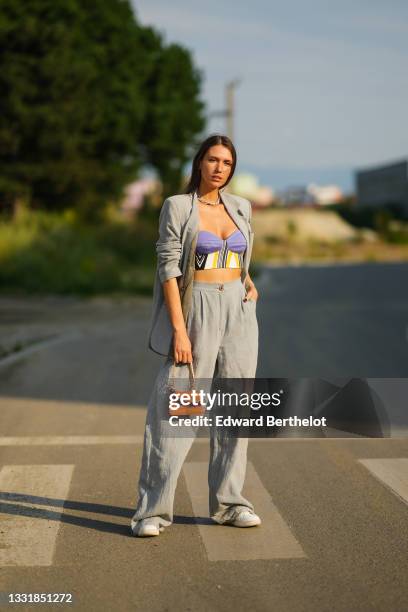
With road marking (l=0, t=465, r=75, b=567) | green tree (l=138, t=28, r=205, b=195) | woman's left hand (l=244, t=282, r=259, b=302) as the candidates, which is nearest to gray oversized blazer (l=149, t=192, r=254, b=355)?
woman's left hand (l=244, t=282, r=259, b=302)

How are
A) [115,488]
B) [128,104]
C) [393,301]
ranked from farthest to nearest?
[128,104] → [393,301] → [115,488]

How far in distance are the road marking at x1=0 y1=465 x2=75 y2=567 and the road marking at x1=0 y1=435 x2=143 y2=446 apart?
2.71 ft

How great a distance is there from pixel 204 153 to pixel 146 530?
1943 mm

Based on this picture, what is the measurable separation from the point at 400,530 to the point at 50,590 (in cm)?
196

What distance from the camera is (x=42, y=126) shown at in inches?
1485

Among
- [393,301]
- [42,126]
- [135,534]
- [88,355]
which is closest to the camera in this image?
[135,534]

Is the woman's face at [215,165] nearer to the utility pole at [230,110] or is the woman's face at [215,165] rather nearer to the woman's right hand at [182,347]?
the woman's right hand at [182,347]

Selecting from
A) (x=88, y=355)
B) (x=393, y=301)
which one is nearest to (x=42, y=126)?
(x=393, y=301)

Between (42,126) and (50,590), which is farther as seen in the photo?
(42,126)

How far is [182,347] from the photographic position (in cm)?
532

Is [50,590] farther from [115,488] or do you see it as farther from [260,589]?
[115,488]

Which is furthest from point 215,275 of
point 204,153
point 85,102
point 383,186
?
point 383,186

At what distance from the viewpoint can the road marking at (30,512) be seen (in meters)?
5.32

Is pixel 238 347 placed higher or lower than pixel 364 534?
higher
